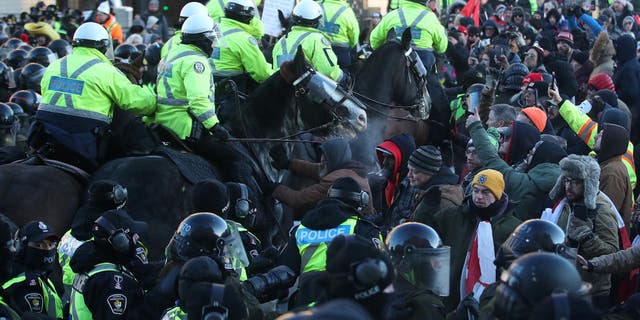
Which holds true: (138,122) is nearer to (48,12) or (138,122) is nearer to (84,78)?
(84,78)

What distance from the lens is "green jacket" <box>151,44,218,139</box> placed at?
9.16 meters

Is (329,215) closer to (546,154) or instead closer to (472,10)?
(546,154)

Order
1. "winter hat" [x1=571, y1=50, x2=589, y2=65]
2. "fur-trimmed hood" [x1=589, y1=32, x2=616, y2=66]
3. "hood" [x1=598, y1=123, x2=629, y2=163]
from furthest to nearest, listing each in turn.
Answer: "winter hat" [x1=571, y1=50, x2=589, y2=65] → "fur-trimmed hood" [x1=589, y1=32, x2=616, y2=66] → "hood" [x1=598, y1=123, x2=629, y2=163]

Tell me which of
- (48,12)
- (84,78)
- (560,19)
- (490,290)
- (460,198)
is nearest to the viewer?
(490,290)

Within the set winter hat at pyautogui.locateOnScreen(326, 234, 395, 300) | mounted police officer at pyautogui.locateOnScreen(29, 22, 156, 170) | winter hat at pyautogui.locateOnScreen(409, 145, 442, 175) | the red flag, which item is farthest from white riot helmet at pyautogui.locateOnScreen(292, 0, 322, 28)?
the red flag

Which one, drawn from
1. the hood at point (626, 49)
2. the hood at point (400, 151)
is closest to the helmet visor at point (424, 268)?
the hood at point (400, 151)

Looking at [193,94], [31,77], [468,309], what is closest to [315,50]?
[193,94]

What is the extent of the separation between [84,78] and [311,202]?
7.04ft

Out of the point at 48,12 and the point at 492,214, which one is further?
the point at 48,12

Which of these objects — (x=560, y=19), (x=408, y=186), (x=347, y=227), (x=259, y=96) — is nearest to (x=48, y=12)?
(x=560, y=19)

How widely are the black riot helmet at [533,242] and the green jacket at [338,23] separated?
8.76 metres

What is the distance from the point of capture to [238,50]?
10.9 metres

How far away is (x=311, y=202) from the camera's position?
902 centimetres

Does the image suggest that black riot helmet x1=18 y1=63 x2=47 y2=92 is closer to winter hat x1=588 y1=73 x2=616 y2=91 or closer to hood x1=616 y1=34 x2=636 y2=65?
winter hat x1=588 y1=73 x2=616 y2=91
